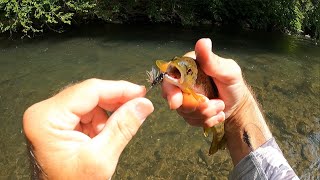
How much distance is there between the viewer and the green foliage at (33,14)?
1540 cm

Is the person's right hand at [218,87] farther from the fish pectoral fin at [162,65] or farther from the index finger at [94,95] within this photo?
the index finger at [94,95]

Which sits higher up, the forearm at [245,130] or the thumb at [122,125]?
the thumb at [122,125]

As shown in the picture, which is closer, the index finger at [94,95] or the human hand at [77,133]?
the human hand at [77,133]

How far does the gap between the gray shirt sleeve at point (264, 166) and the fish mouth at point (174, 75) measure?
0.96 meters

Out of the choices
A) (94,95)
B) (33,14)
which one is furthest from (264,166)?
(33,14)

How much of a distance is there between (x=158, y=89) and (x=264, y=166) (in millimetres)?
6940

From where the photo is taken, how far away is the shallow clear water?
6816 millimetres

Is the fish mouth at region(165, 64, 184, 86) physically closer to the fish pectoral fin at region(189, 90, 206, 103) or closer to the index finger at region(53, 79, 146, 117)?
the fish pectoral fin at region(189, 90, 206, 103)

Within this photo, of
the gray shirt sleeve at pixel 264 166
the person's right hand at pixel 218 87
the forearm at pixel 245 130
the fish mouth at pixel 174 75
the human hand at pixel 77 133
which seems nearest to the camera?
the human hand at pixel 77 133

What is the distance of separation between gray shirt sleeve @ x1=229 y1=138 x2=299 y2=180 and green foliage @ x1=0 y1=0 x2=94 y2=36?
13.4 m

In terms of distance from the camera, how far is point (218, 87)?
3.08 meters

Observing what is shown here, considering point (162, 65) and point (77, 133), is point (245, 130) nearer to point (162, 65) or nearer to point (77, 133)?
point (162, 65)

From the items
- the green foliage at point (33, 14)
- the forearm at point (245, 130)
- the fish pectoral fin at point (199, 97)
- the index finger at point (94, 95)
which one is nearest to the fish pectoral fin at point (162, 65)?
the fish pectoral fin at point (199, 97)

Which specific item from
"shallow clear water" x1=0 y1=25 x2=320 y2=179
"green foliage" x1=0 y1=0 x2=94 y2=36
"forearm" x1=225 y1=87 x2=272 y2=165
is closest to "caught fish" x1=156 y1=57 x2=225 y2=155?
"forearm" x1=225 y1=87 x2=272 y2=165
